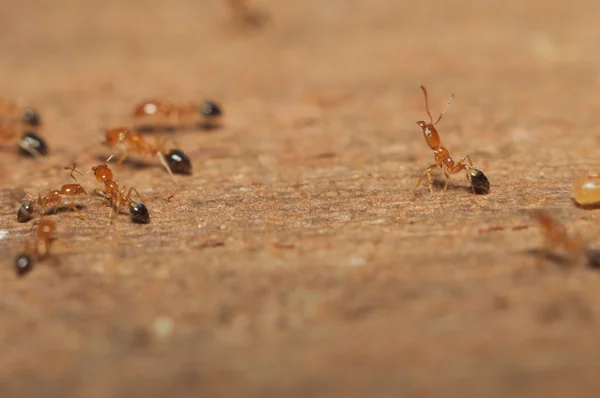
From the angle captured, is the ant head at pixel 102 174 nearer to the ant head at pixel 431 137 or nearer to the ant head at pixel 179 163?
the ant head at pixel 179 163

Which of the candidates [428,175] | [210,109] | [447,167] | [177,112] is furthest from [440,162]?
[177,112]

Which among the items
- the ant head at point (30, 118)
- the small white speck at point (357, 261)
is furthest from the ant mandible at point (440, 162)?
the ant head at point (30, 118)

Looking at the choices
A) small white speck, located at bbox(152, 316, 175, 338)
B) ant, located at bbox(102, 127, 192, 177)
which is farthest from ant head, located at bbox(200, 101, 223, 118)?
small white speck, located at bbox(152, 316, 175, 338)

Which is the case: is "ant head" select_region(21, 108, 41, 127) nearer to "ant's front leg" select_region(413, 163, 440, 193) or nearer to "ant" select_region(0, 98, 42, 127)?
"ant" select_region(0, 98, 42, 127)

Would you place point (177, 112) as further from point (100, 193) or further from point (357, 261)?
point (357, 261)

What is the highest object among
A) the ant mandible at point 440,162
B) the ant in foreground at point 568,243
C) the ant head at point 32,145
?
the ant head at point 32,145

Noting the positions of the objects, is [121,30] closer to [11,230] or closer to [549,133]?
[11,230]
